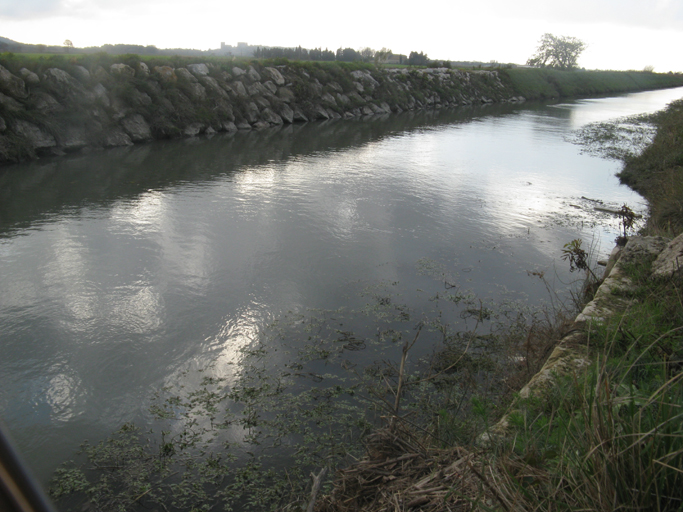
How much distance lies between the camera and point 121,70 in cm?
1945

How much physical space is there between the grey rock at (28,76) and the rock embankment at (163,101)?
0.10ft

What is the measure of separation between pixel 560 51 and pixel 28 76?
344ft

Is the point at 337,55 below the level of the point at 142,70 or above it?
above

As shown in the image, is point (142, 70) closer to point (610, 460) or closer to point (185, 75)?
point (185, 75)

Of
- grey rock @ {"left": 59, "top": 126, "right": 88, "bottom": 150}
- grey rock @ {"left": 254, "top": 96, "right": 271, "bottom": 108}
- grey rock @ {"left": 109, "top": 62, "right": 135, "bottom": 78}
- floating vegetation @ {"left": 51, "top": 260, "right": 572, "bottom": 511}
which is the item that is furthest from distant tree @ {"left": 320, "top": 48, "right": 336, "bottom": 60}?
floating vegetation @ {"left": 51, "top": 260, "right": 572, "bottom": 511}

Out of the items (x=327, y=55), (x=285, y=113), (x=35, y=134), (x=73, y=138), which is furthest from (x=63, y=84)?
(x=327, y=55)

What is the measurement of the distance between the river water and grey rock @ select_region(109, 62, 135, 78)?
365cm

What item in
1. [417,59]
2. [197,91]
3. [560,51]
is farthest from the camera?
[560,51]

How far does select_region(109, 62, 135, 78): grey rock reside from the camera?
19.3 m

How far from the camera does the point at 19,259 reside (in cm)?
802

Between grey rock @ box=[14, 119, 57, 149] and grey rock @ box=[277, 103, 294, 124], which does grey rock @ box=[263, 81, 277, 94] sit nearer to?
grey rock @ box=[277, 103, 294, 124]

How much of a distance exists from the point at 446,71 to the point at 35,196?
4346cm

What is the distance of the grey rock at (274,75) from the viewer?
89.3 feet

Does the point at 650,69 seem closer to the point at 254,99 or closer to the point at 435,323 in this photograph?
the point at 254,99
